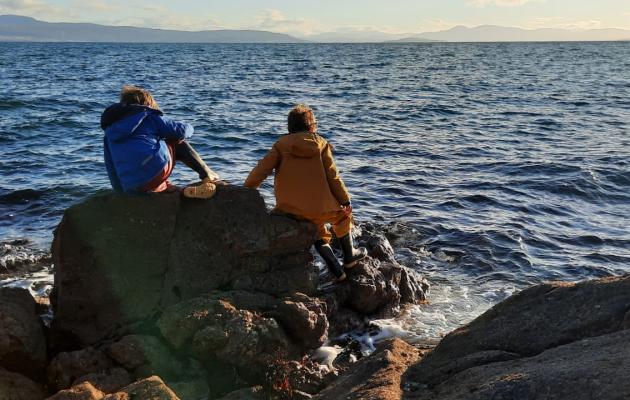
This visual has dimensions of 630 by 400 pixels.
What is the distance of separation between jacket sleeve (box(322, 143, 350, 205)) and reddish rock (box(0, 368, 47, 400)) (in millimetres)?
3758

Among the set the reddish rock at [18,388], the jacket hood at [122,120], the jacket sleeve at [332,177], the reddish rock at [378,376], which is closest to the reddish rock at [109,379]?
the reddish rock at [18,388]

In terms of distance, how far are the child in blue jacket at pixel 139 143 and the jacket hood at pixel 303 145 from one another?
106cm

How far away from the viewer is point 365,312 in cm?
751

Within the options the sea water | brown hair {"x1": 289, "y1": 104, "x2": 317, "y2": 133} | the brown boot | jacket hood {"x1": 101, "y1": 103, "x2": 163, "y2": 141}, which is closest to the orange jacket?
brown hair {"x1": 289, "y1": 104, "x2": 317, "y2": 133}

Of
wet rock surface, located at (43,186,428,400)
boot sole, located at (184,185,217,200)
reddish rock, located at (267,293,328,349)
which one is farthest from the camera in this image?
boot sole, located at (184,185,217,200)

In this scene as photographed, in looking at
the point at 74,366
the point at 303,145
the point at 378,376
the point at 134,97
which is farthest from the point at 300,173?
the point at 74,366

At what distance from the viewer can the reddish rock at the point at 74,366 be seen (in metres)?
5.36

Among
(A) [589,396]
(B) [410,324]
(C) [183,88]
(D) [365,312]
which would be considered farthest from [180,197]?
(C) [183,88]

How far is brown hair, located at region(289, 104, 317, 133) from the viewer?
690 cm

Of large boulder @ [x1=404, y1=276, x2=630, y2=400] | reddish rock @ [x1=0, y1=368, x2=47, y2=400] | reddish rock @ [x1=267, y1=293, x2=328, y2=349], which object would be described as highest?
large boulder @ [x1=404, y1=276, x2=630, y2=400]

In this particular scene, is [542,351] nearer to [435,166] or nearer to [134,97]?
[134,97]

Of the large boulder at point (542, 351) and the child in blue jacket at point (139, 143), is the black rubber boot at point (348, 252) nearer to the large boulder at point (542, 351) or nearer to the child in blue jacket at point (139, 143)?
the child in blue jacket at point (139, 143)

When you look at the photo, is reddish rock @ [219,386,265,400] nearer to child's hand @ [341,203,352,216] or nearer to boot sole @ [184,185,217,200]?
boot sole @ [184,185,217,200]

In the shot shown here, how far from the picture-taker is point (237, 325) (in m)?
5.67
